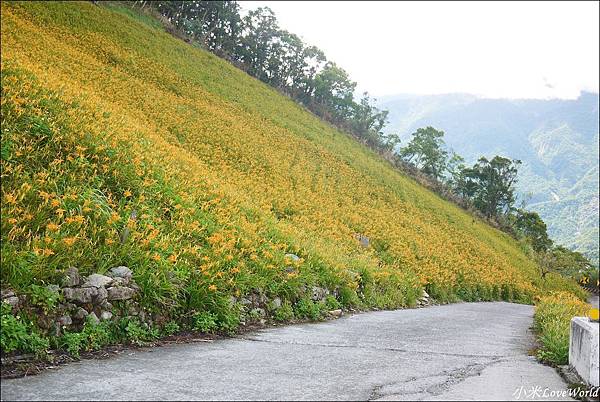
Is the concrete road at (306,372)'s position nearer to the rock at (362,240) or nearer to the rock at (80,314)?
the rock at (80,314)

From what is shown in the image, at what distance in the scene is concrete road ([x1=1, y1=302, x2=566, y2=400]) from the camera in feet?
14.4

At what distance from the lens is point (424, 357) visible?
6.65 metres

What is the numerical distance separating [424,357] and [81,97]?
1075cm

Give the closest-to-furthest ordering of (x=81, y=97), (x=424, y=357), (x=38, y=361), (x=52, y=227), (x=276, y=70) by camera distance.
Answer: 1. (x=38, y=361)
2. (x=52, y=227)
3. (x=424, y=357)
4. (x=81, y=97)
5. (x=276, y=70)

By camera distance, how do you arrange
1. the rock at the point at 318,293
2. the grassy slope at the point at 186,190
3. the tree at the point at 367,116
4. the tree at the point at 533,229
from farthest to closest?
the tree at the point at 367,116 → the tree at the point at 533,229 → the rock at the point at 318,293 → the grassy slope at the point at 186,190

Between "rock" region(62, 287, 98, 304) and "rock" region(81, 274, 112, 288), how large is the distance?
7cm

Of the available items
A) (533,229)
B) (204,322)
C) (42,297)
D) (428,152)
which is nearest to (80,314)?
(42,297)

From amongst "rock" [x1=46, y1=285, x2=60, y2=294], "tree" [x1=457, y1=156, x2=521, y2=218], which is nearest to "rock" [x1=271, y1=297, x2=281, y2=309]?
"rock" [x1=46, y1=285, x2=60, y2=294]

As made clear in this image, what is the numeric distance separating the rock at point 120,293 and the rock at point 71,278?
0.44m

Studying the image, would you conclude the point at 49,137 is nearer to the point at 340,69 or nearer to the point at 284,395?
the point at 284,395

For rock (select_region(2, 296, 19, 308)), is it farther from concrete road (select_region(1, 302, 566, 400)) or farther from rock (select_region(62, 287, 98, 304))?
concrete road (select_region(1, 302, 566, 400))

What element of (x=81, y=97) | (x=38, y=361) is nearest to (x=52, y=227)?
(x=38, y=361)

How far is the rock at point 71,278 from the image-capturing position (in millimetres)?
5844

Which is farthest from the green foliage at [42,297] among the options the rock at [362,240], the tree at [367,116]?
the tree at [367,116]
